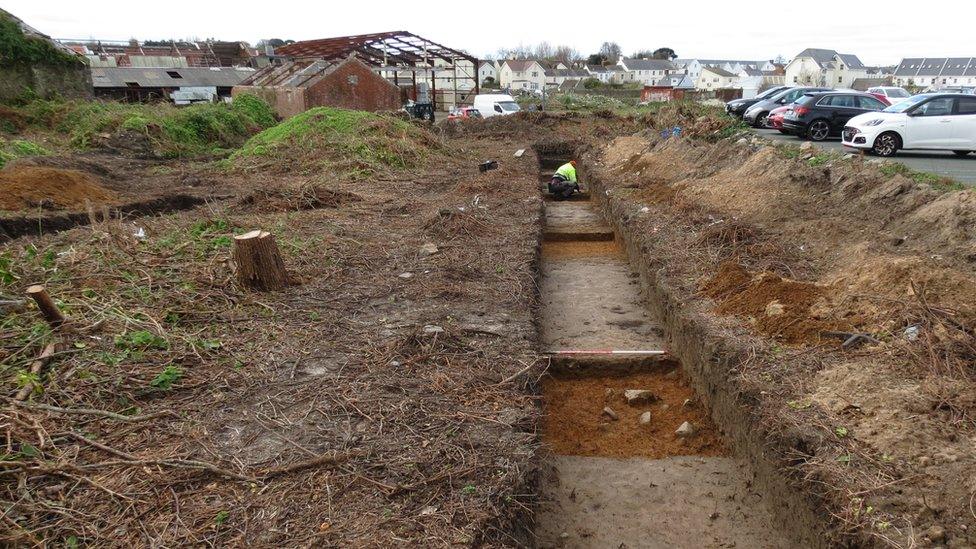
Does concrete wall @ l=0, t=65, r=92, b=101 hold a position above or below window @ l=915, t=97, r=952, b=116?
above

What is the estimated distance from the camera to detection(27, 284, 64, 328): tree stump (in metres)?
4.16

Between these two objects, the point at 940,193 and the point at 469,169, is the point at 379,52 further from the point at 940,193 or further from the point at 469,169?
the point at 940,193

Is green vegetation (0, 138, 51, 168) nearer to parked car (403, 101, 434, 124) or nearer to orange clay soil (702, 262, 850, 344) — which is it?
orange clay soil (702, 262, 850, 344)

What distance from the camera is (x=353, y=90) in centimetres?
2786

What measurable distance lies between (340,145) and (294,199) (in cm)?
509

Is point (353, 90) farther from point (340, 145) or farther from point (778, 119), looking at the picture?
point (778, 119)

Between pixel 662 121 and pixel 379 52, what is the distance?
17489 mm

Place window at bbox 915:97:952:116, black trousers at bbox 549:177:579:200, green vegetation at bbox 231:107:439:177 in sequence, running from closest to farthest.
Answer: window at bbox 915:97:952:116, green vegetation at bbox 231:107:439:177, black trousers at bbox 549:177:579:200

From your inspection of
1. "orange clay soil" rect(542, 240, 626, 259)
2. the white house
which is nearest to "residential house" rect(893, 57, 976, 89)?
the white house

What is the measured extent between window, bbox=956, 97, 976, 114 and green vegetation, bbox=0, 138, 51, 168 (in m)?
21.1

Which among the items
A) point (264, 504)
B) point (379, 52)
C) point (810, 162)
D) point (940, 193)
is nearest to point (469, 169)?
point (810, 162)

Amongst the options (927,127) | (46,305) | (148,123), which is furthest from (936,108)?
(148,123)

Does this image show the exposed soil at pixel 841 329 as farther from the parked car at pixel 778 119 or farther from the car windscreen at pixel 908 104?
the parked car at pixel 778 119

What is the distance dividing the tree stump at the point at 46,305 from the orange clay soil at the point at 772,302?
579 centimetres
